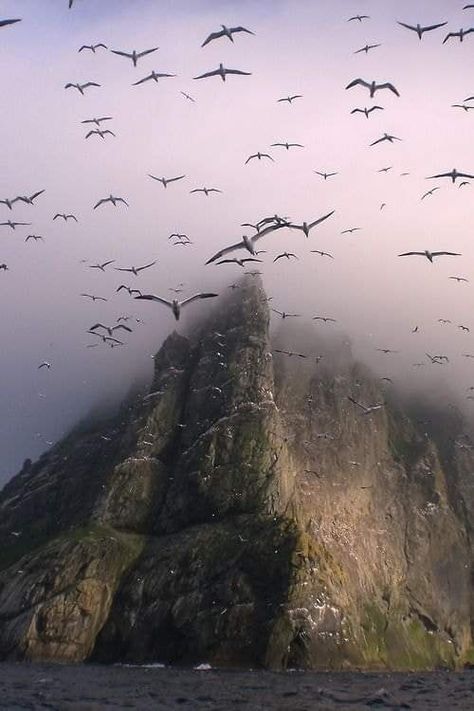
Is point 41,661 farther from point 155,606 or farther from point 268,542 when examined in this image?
point 268,542

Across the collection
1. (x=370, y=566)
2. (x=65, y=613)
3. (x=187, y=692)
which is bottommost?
(x=187, y=692)

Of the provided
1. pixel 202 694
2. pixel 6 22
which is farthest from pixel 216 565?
pixel 6 22

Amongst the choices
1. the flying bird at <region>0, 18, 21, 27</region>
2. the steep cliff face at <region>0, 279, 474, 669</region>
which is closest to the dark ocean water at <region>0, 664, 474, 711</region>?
the steep cliff face at <region>0, 279, 474, 669</region>

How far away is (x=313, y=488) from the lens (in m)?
197

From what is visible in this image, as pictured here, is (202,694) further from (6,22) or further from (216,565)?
(216,565)

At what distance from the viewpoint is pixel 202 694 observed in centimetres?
7044

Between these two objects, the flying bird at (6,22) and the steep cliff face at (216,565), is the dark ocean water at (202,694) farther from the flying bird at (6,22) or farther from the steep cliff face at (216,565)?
the flying bird at (6,22)

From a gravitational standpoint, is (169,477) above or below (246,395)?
below

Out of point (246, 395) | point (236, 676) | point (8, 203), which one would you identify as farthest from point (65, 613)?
point (8, 203)

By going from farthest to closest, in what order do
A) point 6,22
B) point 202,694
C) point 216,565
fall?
point 216,565, point 202,694, point 6,22

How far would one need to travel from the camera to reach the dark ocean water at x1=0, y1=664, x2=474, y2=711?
58.4m

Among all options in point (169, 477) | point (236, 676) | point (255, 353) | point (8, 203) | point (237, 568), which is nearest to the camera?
point (8, 203)

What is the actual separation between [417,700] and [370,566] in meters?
122

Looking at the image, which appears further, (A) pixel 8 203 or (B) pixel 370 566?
(B) pixel 370 566
